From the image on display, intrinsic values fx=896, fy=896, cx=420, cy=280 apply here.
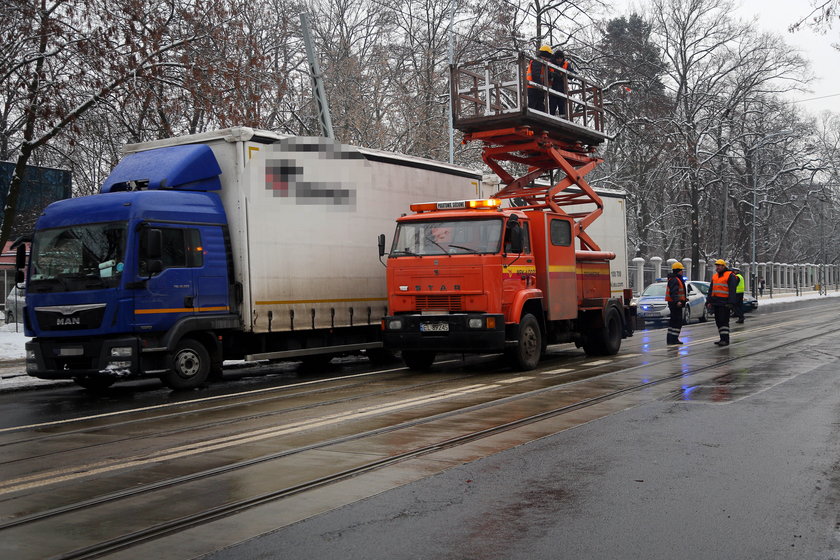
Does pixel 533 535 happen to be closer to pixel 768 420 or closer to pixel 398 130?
pixel 768 420

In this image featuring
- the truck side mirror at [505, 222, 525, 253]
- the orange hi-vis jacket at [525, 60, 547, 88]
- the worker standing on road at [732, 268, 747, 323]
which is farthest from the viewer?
→ the worker standing on road at [732, 268, 747, 323]

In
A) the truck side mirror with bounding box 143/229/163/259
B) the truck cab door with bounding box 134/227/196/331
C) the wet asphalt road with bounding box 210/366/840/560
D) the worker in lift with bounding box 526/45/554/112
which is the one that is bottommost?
the wet asphalt road with bounding box 210/366/840/560

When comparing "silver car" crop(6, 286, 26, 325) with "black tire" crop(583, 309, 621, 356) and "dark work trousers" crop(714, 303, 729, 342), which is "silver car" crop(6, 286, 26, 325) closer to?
"black tire" crop(583, 309, 621, 356)

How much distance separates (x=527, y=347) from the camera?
14.4 metres

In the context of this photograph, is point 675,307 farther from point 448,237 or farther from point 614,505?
point 614,505

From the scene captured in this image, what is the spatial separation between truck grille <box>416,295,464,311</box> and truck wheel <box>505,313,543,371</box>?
110cm

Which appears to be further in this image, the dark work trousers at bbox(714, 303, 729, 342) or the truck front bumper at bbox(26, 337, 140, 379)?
the dark work trousers at bbox(714, 303, 729, 342)

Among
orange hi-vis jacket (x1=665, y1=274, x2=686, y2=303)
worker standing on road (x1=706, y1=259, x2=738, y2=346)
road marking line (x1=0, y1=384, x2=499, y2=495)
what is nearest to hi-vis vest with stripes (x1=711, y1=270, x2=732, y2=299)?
worker standing on road (x1=706, y1=259, x2=738, y2=346)

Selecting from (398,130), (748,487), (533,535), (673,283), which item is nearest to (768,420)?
(748,487)

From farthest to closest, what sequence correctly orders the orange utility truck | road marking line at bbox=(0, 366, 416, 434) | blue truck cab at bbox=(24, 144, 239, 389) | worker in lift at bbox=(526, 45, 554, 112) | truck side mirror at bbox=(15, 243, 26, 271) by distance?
worker in lift at bbox=(526, 45, 554, 112) → the orange utility truck → truck side mirror at bbox=(15, 243, 26, 271) → blue truck cab at bbox=(24, 144, 239, 389) → road marking line at bbox=(0, 366, 416, 434)

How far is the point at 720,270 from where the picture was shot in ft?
65.0

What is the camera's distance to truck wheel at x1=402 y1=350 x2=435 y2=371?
1505 cm

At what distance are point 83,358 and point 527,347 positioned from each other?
667cm

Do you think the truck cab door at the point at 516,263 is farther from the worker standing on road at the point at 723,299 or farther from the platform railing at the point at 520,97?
the worker standing on road at the point at 723,299
